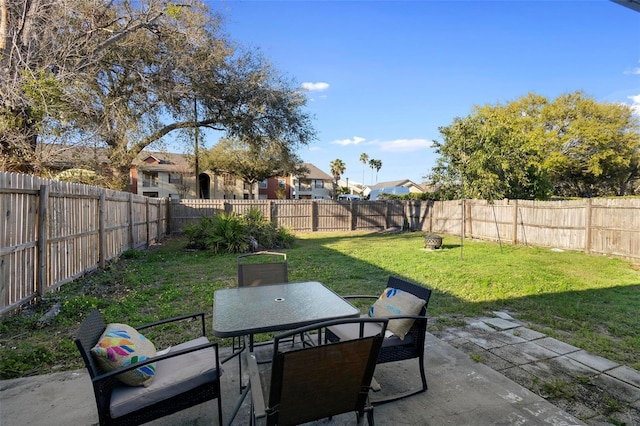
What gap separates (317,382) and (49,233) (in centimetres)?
484

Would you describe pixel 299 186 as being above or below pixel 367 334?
above

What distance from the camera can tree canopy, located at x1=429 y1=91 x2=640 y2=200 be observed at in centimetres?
1308

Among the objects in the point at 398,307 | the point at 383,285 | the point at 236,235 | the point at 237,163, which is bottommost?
the point at 383,285

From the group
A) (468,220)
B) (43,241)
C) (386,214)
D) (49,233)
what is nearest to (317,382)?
(43,241)

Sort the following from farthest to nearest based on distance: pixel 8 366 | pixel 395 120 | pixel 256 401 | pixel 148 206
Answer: pixel 395 120, pixel 148 206, pixel 8 366, pixel 256 401

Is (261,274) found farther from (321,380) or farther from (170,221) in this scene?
(170,221)

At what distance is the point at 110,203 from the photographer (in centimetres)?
714

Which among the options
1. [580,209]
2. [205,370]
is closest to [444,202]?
[580,209]

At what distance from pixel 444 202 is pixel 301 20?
10.4 m

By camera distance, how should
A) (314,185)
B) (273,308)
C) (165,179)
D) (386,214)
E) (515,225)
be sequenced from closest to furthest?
(273,308), (515,225), (386,214), (165,179), (314,185)

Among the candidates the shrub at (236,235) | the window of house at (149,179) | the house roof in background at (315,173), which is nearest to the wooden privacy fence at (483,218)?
the shrub at (236,235)

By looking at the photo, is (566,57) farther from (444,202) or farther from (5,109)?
(5,109)

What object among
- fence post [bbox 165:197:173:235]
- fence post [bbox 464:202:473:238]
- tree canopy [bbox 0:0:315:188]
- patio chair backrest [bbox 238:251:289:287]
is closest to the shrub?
tree canopy [bbox 0:0:315:188]

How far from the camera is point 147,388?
1823mm
